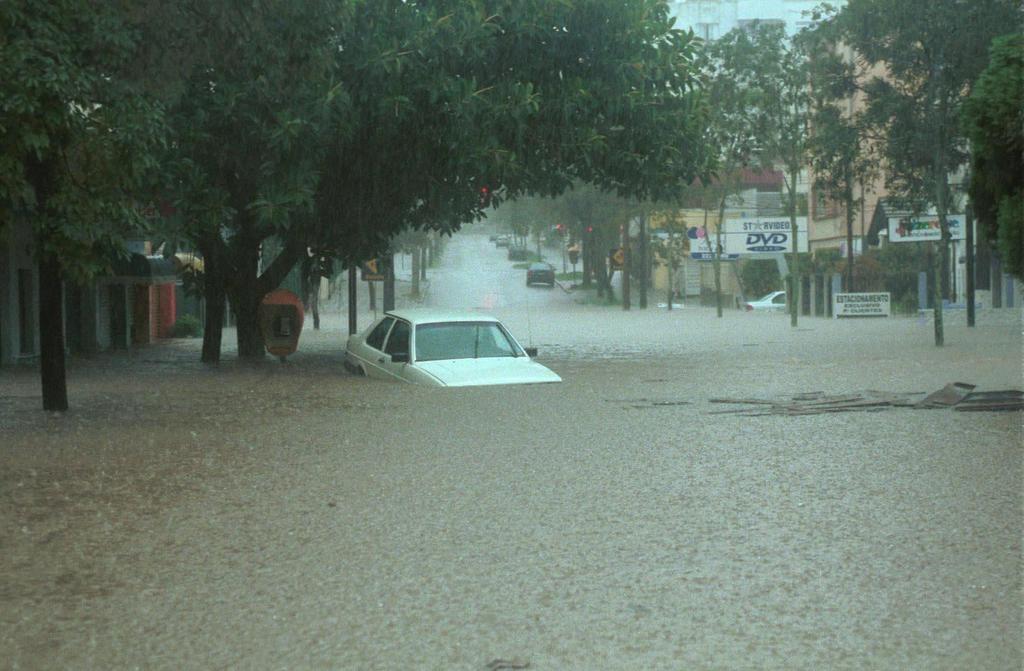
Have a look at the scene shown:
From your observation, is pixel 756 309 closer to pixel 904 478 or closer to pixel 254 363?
pixel 254 363

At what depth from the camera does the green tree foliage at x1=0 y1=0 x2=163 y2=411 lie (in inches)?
534

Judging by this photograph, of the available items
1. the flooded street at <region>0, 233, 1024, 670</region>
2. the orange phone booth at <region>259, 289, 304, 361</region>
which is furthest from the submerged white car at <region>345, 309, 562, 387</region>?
the orange phone booth at <region>259, 289, 304, 361</region>

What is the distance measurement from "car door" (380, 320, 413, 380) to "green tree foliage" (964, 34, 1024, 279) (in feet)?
23.8

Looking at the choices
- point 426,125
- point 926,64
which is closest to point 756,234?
point 926,64

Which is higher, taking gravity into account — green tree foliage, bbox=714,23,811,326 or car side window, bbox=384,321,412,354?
green tree foliage, bbox=714,23,811,326

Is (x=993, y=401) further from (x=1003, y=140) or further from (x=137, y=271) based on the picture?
(x=137, y=271)

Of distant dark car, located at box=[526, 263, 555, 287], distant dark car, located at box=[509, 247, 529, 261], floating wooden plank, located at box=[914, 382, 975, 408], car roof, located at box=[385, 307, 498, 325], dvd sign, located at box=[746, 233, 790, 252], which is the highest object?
distant dark car, located at box=[509, 247, 529, 261]

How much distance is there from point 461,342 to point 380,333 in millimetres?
1635

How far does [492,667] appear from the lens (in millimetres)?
5664

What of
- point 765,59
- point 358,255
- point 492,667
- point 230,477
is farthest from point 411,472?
point 765,59

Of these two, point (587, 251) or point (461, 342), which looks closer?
point (461, 342)

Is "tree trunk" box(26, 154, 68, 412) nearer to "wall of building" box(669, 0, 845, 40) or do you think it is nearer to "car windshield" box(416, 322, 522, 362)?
"car windshield" box(416, 322, 522, 362)

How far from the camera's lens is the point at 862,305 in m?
43.8

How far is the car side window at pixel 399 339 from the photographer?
64.8ft
